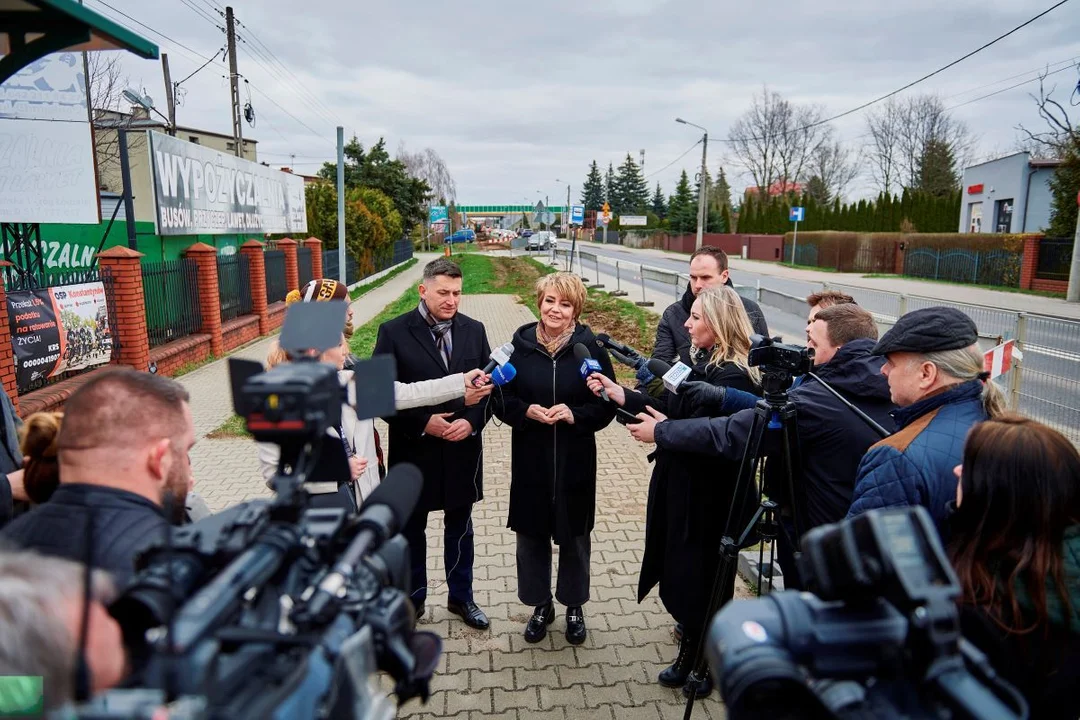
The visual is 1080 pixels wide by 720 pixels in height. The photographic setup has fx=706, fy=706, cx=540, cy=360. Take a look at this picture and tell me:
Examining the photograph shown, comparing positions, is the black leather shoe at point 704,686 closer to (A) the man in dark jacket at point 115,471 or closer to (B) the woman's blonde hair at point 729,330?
(B) the woman's blonde hair at point 729,330

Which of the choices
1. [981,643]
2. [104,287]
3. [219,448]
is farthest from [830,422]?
[104,287]

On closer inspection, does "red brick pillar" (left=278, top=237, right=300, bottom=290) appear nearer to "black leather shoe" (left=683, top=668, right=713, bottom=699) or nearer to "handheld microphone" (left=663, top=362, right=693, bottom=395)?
"handheld microphone" (left=663, top=362, right=693, bottom=395)

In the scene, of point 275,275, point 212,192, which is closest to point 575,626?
point 212,192

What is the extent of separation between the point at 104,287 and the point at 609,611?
339 inches

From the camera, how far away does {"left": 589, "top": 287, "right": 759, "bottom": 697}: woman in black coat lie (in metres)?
3.39

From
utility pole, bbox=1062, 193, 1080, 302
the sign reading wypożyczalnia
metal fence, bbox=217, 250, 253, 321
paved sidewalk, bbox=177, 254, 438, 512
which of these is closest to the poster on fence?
paved sidewalk, bbox=177, 254, 438, 512

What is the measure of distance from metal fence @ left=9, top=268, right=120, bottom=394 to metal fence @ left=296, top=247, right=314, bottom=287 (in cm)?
898

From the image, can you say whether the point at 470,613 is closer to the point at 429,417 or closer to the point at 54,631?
the point at 429,417

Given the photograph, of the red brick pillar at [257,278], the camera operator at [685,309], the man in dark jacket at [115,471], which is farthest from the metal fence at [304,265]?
the man in dark jacket at [115,471]

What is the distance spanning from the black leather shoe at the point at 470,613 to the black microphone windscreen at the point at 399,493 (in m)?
2.58

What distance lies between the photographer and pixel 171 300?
11.8 meters

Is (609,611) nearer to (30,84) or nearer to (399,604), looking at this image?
(399,604)

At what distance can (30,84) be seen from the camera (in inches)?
399

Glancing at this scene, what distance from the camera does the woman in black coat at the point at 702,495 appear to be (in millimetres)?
3387
